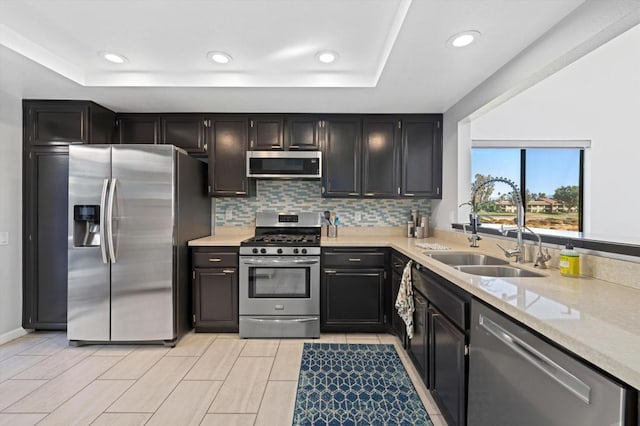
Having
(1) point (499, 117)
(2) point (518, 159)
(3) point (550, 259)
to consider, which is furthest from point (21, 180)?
(2) point (518, 159)

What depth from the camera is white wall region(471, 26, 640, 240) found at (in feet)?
9.57

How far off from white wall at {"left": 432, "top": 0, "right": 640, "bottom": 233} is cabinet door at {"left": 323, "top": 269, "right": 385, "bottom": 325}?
1.04 metres

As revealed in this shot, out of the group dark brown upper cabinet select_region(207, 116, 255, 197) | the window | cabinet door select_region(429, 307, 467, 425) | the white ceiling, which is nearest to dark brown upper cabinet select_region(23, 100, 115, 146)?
the white ceiling

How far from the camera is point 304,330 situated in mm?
3004

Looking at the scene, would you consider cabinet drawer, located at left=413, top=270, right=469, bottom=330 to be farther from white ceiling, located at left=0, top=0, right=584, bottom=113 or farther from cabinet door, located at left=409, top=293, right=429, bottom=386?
white ceiling, located at left=0, top=0, right=584, bottom=113

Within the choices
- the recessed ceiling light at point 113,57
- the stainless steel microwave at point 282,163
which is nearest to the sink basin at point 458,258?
the stainless steel microwave at point 282,163

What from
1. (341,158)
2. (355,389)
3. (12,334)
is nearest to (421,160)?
(341,158)

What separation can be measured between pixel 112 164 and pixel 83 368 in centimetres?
170

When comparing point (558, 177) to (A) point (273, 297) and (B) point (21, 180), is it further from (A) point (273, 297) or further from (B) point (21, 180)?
(B) point (21, 180)

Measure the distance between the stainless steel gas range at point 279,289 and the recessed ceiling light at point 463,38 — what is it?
1995 mm

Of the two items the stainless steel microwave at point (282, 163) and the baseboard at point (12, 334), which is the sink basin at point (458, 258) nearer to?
the stainless steel microwave at point (282, 163)

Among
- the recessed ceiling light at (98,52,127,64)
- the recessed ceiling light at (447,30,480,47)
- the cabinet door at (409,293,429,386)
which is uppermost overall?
the recessed ceiling light at (98,52,127,64)

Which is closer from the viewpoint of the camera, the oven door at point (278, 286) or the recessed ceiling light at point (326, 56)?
the recessed ceiling light at point (326, 56)

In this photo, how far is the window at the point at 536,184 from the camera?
378 cm
